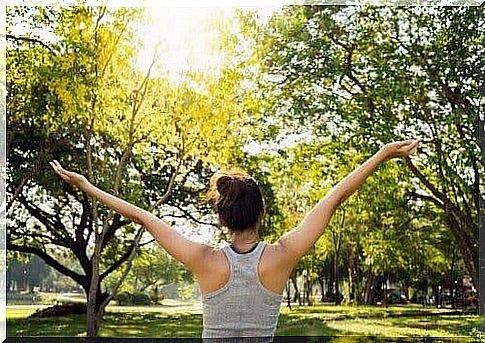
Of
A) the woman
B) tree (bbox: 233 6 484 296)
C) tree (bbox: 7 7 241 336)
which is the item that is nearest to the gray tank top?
the woman

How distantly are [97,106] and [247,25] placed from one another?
1.30 m

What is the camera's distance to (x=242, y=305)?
157cm

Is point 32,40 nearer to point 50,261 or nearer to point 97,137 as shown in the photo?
point 97,137

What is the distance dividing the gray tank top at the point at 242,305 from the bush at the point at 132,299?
5.74 m

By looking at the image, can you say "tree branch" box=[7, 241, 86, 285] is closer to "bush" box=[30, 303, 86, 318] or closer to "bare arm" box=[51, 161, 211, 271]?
"bush" box=[30, 303, 86, 318]

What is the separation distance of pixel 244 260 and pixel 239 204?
10cm

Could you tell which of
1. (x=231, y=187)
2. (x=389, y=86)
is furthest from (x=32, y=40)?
(x=231, y=187)

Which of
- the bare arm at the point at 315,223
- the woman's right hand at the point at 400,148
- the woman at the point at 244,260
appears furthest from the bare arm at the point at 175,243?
the woman's right hand at the point at 400,148

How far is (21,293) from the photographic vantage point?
7.16 m

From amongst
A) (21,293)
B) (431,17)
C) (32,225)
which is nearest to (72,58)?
(32,225)

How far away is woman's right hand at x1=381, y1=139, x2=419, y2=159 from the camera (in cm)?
161

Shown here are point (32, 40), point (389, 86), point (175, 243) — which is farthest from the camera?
point (389, 86)

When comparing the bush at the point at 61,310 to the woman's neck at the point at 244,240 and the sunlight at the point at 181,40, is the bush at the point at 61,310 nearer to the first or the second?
the sunlight at the point at 181,40

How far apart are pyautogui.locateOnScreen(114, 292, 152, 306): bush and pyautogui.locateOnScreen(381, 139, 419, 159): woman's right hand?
578 cm
